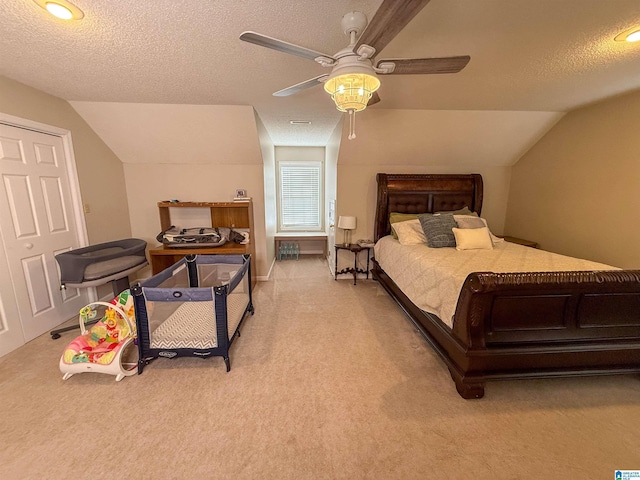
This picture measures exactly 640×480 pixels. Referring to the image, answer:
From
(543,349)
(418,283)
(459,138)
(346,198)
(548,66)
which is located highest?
(548,66)

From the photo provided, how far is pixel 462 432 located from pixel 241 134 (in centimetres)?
362

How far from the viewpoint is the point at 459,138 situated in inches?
137

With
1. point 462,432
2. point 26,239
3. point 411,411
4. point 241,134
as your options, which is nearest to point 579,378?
point 462,432

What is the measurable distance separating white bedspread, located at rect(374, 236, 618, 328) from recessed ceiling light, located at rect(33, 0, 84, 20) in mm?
2913

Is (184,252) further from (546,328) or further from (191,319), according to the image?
(546,328)

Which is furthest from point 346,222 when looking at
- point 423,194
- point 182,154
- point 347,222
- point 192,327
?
point 182,154

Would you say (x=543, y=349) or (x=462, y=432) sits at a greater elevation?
(x=543, y=349)

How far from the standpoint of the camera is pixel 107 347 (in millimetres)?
1982

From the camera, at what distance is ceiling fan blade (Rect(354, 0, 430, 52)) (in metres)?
0.99

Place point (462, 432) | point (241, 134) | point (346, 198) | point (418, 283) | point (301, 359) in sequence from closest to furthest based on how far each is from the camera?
point (462, 432) < point (301, 359) < point (418, 283) < point (241, 134) < point (346, 198)

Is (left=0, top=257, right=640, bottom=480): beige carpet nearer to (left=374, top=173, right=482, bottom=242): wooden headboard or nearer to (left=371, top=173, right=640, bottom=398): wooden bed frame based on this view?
(left=371, top=173, right=640, bottom=398): wooden bed frame

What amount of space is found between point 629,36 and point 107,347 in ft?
14.3

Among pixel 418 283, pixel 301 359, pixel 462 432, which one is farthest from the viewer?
pixel 418 283

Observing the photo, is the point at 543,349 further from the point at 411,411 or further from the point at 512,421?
the point at 411,411
